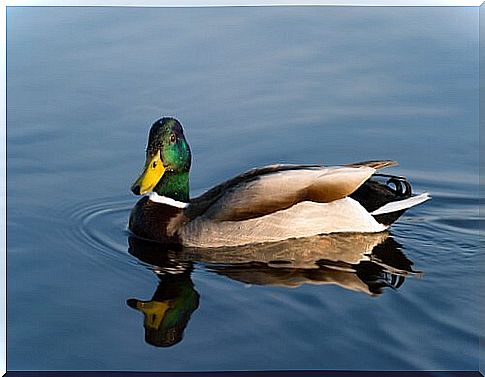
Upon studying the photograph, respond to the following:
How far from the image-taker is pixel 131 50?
4656mm

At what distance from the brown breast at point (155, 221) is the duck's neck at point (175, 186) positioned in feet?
0.16

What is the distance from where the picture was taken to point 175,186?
4.84 metres

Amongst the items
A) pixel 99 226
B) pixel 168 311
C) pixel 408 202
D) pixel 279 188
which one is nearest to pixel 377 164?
pixel 408 202

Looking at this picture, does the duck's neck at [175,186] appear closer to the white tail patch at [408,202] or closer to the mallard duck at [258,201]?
the mallard duck at [258,201]

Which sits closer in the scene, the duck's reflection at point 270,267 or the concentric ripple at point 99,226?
the duck's reflection at point 270,267

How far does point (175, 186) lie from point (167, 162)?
0.41ft

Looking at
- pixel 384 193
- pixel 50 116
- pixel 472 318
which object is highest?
pixel 50 116

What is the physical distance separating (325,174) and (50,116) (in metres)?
0.99

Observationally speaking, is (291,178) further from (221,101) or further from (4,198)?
(4,198)

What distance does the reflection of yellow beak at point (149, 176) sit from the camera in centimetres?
471

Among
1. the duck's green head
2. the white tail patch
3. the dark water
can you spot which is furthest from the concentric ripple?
the white tail patch

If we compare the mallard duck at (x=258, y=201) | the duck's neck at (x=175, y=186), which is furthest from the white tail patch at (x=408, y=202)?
the duck's neck at (x=175, y=186)

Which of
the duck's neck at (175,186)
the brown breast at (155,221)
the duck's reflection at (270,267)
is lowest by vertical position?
the duck's reflection at (270,267)

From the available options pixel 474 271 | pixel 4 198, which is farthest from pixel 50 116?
pixel 474 271
